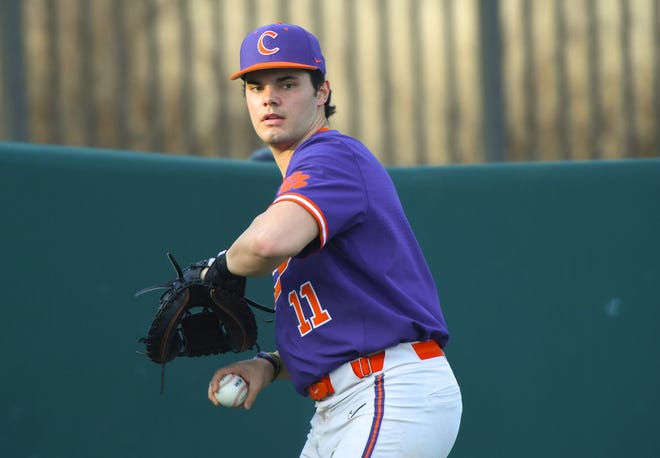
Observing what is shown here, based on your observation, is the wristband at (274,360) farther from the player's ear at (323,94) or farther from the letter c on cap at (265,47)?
the letter c on cap at (265,47)

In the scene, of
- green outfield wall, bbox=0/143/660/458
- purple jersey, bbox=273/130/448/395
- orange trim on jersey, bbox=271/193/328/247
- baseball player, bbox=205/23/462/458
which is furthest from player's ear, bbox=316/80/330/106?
green outfield wall, bbox=0/143/660/458

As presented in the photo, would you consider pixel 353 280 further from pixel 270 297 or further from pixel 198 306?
pixel 270 297

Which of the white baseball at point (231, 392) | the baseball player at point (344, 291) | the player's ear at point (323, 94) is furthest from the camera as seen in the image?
the player's ear at point (323, 94)

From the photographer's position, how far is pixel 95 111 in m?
6.05

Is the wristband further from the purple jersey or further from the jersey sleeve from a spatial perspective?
the jersey sleeve

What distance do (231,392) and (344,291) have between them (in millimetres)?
383

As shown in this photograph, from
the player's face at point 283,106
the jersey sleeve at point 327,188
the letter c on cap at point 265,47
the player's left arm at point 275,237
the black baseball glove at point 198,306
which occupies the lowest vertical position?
the black baseball glove at point 198,306

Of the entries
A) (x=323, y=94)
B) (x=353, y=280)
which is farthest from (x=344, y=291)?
(x=323, y=94)

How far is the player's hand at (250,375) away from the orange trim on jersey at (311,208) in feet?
1.69

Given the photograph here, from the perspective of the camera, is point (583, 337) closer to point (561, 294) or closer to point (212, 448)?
point (561, 294)

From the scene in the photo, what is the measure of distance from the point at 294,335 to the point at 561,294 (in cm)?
191

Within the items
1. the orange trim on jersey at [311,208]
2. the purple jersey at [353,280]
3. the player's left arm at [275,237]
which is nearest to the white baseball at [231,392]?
the purple jersey at [353,280]

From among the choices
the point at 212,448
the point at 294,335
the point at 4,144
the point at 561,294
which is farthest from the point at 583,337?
the point at 4,144

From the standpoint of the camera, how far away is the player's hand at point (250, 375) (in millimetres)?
2719
